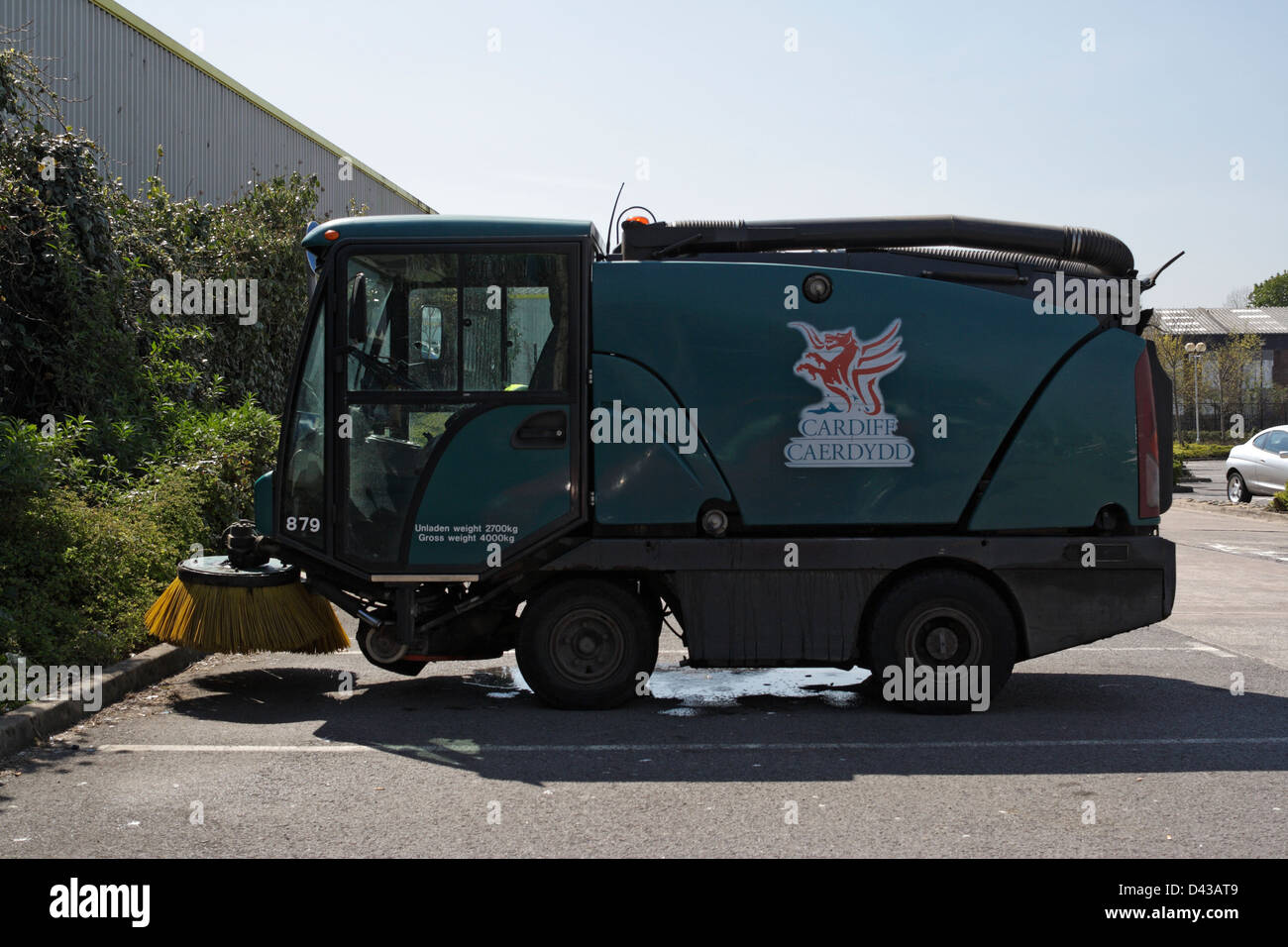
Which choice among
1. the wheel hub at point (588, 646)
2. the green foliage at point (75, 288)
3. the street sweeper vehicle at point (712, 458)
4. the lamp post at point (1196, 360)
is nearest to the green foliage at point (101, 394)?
the green foliage at point (75, 288)

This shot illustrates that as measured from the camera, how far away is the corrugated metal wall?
15.0 meters

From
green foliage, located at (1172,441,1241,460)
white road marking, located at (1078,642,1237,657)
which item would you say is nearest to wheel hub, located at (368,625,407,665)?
white road marking, located at (1078,642,1237,657)

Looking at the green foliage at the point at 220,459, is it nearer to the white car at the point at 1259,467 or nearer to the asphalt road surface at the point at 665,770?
the asphalt road surface at the point at 665,770

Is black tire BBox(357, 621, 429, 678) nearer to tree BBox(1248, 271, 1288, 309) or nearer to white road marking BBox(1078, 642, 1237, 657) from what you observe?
white road marking BBox(1078, 642, 1237, 657)

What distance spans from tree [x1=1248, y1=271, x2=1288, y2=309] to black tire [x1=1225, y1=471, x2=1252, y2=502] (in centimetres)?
9895

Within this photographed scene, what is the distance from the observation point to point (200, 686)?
790 centimetres

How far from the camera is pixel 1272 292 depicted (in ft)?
372

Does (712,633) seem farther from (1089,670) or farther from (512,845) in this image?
(1089,670)

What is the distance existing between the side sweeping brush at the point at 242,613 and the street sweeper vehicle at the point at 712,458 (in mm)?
377

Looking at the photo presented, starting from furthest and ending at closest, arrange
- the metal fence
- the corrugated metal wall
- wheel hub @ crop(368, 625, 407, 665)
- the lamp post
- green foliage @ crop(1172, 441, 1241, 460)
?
the metal fence, the lamp post, green foliage @ crop(1172, 441, 1241, 460), the corrugated metal wall, wheel hub @ crop(368, 625, 407, 665)

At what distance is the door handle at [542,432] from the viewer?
6938mm

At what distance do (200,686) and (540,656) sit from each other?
253cm

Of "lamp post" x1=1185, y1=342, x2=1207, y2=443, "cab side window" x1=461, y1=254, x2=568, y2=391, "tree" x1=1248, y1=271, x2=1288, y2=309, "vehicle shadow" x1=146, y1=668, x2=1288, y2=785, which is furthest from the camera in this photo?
"tree" x1=1248, y1=271, x2=1288, y2=309

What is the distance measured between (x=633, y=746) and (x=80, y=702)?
3282 millimetres
